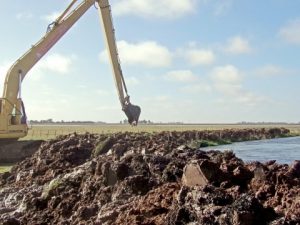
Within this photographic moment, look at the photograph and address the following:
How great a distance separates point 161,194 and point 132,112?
23.3 meters

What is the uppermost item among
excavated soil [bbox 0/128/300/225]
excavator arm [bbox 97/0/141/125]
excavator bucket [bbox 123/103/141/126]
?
excavator arm [bbox 97/0/141/125]

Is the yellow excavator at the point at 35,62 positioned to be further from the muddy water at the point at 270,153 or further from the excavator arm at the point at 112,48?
the muddy water at the point at 270,153

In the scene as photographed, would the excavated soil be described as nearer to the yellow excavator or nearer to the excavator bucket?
the yellow excavator

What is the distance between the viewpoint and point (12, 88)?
3103 centimetres

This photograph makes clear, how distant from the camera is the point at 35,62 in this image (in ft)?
105

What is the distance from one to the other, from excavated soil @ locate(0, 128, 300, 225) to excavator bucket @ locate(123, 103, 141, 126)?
14846mm

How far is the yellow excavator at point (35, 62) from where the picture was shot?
3083 cm

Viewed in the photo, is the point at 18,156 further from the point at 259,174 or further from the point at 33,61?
the point at 259,174

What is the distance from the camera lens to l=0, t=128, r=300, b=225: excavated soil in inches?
342

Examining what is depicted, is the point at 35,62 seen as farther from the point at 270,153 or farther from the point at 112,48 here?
the point at 270,153

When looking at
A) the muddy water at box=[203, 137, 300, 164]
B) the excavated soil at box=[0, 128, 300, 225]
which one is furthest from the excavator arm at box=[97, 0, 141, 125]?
the excavated soil at box=[0, 128, 300, 225]

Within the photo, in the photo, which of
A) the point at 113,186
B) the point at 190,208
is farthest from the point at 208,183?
the point at 113,186

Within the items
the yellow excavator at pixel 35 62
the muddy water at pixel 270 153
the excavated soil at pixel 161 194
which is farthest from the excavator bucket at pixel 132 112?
the excavated soil at pixel 161 194

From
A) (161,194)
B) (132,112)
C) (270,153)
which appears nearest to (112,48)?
(132,112)
